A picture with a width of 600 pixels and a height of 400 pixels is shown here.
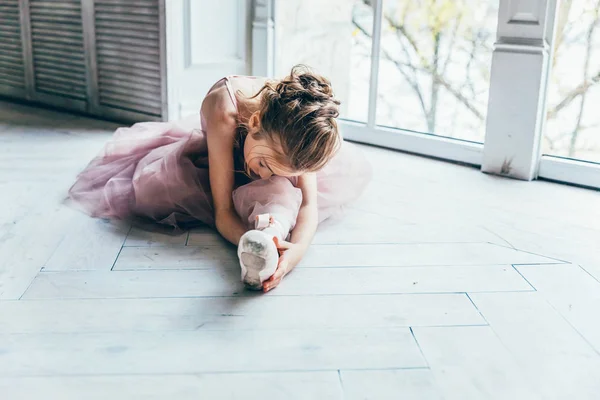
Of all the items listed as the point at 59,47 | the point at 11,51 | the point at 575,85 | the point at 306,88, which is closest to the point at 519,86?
the point at 575,85

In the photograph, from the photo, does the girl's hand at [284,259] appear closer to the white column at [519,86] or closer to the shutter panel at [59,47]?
the white column at [519,86]

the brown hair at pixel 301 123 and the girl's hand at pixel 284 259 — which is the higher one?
the brown hair at pixel 301 123

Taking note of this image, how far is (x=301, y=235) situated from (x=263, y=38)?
1.46 m

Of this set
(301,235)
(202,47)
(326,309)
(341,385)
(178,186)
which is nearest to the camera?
(341,385)

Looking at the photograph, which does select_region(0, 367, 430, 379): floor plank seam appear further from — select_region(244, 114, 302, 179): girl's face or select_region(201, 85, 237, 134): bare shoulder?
select_region(201, 85, 237, 134): bare shoulder

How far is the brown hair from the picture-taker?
135cm

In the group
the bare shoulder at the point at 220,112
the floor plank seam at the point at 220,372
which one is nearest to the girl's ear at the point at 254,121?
the bare shoulder at the point at 220,112

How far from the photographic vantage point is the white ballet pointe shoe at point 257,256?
1.25 metres

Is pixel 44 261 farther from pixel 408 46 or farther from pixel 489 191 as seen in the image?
pixel 408 46

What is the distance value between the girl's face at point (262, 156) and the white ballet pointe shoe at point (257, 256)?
14 centimetres

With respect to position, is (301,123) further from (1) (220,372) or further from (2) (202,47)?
(2) (202,47)

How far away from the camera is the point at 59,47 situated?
2.97 m

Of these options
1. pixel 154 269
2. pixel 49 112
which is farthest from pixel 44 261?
pixel 49 112

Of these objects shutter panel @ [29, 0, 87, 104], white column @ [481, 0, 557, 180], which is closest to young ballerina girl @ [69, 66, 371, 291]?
white column @ [481, 0, 557, 180]
